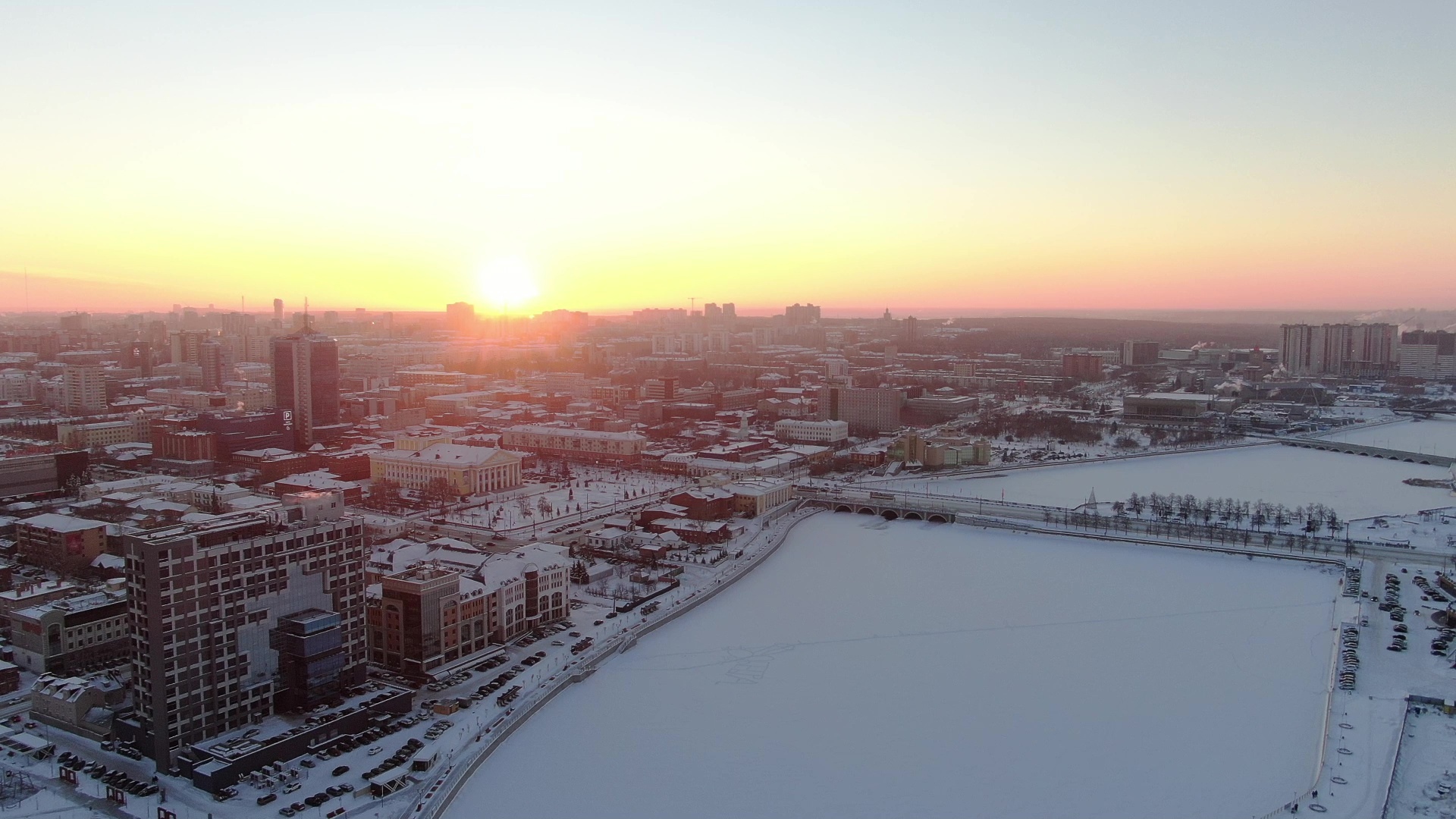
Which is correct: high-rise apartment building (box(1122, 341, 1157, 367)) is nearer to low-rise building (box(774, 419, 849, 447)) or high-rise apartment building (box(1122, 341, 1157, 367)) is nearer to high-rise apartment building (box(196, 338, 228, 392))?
low-rise building (box(774, 419, 849, 447))

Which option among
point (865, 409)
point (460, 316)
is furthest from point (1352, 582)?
point (460, 316)

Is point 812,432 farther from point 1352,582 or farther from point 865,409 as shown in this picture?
point 1352,582

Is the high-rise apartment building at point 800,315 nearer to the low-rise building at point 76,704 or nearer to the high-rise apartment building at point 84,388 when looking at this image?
the high-rise apartment building at point 84,388

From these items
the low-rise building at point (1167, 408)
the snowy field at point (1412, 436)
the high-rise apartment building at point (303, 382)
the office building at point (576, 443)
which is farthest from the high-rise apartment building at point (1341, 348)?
the high-rise apartment building at point (303, 382)

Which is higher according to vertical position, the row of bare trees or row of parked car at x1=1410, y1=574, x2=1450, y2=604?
the row of bare trees

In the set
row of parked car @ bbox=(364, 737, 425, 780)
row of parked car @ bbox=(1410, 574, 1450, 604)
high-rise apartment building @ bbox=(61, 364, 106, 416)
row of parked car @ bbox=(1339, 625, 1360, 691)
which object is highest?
high-rise apartment building @ bbox=(61, 364, 106, 416)

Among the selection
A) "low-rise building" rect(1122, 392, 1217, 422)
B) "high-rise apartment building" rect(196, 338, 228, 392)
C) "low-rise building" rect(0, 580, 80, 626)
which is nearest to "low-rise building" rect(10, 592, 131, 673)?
"low-rise building" rect(0, 580, 80, 626)
